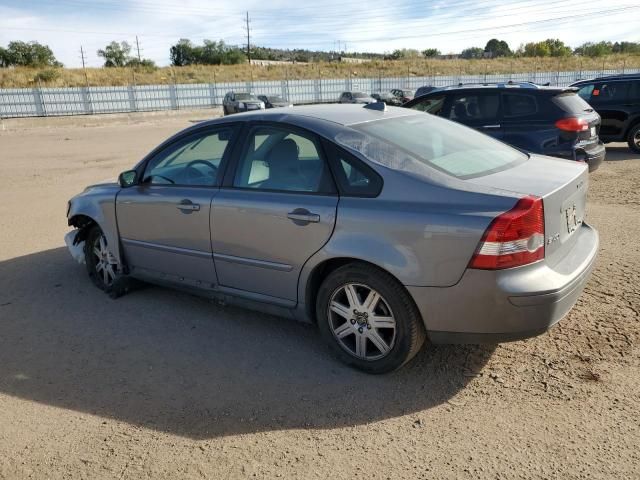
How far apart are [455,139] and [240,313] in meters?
2.21

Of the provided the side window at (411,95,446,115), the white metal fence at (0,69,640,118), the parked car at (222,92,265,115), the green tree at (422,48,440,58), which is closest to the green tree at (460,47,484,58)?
the green tree at (422,48,440,58)

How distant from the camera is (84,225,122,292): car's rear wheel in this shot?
16.5ft

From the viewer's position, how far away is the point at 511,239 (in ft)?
9.45

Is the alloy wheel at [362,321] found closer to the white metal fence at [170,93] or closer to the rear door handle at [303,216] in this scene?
the rear door handle at [303,216]

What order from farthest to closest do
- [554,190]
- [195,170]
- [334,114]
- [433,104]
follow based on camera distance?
[433,104]
[195,170]
[334,114]
[554,190]

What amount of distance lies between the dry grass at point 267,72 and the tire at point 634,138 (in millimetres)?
44035

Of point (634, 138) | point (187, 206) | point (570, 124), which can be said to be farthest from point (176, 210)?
point (634, 138)

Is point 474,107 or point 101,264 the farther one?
point 474,107

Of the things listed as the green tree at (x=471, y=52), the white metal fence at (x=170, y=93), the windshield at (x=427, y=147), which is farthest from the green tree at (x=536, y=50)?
the windshield at (x=427, y=147)

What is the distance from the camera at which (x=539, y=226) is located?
117 inches

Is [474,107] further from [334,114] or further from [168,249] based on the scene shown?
[168,249]

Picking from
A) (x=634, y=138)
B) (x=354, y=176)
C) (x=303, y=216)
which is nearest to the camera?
(x=354, y=176)

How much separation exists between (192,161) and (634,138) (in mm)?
11347

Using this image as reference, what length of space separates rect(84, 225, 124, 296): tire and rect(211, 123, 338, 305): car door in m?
1.40
